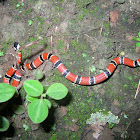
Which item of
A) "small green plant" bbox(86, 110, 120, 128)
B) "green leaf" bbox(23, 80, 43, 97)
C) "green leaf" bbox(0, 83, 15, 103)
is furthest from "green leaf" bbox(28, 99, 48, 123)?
"small green plant" bbox(86, 110, 120, 128)

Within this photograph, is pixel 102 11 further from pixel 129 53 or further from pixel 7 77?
pixel 7 77

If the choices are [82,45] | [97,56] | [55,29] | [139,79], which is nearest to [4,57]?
[55,29]

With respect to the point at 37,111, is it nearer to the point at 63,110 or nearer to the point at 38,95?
the point at 38,95

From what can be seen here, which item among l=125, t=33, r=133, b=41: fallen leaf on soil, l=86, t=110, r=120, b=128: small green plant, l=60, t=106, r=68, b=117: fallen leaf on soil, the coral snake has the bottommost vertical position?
l=86, t=110, r=120, b=128: small green plant

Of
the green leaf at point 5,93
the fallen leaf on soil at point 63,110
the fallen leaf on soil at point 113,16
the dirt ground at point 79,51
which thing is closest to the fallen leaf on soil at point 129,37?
the dirt ground at point 79,51

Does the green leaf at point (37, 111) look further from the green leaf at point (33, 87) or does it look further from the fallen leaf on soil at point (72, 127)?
the fallen leaf on soil at point (72, 127)

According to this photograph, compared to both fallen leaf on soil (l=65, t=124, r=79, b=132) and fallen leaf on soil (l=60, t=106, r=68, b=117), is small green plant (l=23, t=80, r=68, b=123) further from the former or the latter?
fallen leaf on soil (l=65, t=124, r=79, b=132)

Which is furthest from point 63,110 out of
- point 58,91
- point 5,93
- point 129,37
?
point 129,37
